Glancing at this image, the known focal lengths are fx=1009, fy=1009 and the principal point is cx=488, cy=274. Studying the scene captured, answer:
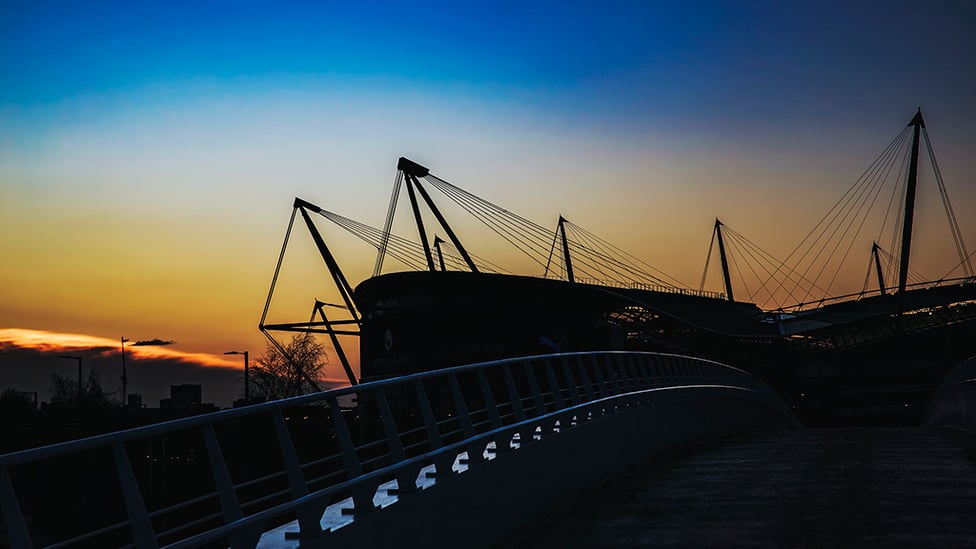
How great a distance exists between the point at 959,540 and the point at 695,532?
8.74 ft

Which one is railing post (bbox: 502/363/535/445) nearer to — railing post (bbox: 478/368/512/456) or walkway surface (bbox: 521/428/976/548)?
railing post (bbox: 478/368/512/456)

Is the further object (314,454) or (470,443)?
(314,454)

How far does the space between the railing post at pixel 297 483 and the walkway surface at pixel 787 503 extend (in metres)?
3.84

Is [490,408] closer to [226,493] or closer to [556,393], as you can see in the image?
[556,393]

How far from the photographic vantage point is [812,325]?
14762cm

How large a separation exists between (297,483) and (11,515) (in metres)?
3.08

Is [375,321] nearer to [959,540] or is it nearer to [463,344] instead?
[463,344]

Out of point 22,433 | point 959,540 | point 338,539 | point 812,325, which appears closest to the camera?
point 338,539

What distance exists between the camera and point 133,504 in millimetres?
5629

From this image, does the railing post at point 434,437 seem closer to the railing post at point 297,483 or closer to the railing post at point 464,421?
the railing post at point 464,421

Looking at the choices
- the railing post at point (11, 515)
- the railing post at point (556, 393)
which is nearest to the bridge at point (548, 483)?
the railing post at point (11, 515)

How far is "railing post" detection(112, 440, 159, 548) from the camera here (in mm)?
5520

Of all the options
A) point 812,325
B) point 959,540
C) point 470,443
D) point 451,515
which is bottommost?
point 959,540

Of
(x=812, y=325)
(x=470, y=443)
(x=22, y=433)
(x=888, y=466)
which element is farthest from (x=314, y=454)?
(x=812, y=325)
